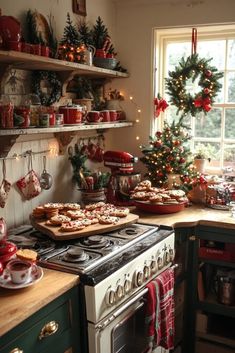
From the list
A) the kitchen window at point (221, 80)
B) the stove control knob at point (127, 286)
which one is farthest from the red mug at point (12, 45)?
the kitchen window at point (221, 80)

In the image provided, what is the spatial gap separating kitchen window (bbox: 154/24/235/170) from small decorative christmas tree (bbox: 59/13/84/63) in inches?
29.6

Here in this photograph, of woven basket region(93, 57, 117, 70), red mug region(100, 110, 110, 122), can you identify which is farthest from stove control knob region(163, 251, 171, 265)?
woven basket region(93, 57, 117, 70)

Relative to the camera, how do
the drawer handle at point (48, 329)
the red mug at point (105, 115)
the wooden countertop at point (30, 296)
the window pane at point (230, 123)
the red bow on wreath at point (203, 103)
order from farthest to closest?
the window pane at point (230, 123) < the red bow on wreath at point (203, 103) < the red mug at point (105, 115) < the drawer handle at point (48, 329) < the wooden countertop at point (30, 296)

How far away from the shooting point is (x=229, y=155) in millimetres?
2875

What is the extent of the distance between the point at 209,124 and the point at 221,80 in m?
0.33

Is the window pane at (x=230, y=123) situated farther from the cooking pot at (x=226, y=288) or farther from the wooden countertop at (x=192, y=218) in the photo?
the cooking pot at (x=226, y=288)

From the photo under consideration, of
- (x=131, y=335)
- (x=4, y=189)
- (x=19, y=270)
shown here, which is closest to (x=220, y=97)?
(x=4, y=189)

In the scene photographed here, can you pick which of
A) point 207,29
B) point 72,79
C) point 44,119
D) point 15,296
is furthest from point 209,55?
point 15,296

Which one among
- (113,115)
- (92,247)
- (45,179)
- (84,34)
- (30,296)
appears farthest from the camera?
(113,115)

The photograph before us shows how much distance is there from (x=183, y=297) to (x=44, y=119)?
1399mm

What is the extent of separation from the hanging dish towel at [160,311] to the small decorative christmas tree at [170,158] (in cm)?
81

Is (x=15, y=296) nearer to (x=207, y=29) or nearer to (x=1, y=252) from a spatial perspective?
(x=1, y=252)

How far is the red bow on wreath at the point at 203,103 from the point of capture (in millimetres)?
2727

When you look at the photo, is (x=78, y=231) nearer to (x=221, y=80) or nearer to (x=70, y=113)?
(x=70, y=113)
